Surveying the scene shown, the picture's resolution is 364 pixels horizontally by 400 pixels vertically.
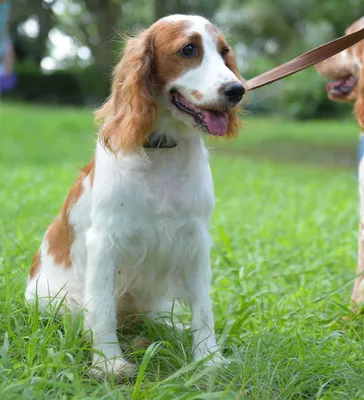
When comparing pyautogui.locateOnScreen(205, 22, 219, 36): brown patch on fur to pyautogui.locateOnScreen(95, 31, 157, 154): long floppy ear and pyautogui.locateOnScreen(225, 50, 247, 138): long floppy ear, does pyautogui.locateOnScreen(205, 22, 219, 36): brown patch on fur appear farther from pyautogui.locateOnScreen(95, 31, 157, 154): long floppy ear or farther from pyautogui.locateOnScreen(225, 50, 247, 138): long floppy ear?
pyautogui.locateOnScreen(95, 31, 157, 154): long floppy ear

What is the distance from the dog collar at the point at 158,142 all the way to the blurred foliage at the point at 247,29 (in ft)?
40.9

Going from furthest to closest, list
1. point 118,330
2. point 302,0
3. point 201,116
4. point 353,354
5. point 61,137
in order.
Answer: point 302,0 → point 61,137 → point 118,330 → point 353,354 → point 201,116

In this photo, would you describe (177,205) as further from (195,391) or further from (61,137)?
(61,137)

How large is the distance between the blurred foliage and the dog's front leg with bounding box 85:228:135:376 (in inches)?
502

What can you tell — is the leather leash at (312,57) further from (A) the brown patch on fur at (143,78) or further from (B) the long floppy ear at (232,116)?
(A) the brown patch on fur at (143,78)

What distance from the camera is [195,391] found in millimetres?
2285

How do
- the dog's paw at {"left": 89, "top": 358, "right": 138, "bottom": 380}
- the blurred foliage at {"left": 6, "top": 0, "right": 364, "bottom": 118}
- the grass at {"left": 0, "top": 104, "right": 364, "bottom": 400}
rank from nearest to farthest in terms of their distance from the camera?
1. the grass at {"left": 0, "top": 104, "right": 364, "bottom": 400}
2. the dog's paw at {"left": 89, "top": 358, "right": 138, "bottom": 380}
3. the blurred foliage at {"left": 6, "top": 0, "right": 364, "bottom": 118}

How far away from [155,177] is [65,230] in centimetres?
58

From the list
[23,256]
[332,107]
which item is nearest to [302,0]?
[332,107]

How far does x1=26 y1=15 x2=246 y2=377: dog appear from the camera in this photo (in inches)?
106

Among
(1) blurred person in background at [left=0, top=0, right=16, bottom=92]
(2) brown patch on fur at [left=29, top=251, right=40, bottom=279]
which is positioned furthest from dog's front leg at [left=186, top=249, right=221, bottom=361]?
(1) blurred person in background at [left=0, top=0, right=16, bottom=92]

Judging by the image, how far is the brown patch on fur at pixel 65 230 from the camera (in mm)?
3014

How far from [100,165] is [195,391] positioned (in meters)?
1.03

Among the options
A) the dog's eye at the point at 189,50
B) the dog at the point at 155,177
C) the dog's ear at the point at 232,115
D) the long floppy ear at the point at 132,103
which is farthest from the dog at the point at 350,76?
the long floppy ear at the point at 132,103
